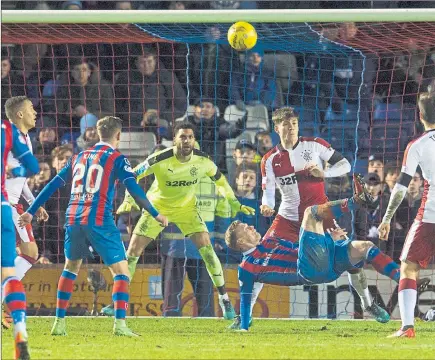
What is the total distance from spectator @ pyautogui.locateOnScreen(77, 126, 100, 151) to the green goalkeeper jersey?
3.83 feet

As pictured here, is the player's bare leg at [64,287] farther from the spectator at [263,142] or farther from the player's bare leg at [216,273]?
the spectator at [263,142]

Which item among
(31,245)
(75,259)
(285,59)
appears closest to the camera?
(75,259)

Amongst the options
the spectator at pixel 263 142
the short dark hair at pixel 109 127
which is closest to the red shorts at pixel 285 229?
the spectator at pixel 263 142

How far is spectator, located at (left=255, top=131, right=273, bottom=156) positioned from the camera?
1287 centimetres

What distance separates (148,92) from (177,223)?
7.51 ft

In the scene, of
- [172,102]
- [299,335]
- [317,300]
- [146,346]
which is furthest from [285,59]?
[146,346]

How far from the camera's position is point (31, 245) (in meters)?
10.9

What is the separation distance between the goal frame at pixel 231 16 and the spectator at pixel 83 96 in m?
2.69

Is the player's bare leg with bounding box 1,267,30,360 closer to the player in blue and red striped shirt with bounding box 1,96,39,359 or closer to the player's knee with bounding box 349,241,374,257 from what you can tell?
the player in blue and red striped shirt with bounding box 1,96,39,359

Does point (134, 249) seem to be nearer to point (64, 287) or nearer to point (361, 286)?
point (64, 287)

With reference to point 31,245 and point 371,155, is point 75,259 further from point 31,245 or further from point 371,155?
point 371,155

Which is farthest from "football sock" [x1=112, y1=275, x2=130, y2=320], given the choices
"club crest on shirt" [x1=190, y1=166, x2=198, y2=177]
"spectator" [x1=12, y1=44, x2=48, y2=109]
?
"spectator" [x1=12, y1=44, x2=48, y2=109]

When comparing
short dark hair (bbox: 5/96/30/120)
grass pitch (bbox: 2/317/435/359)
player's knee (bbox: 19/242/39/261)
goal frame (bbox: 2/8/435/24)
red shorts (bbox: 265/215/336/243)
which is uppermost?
goal frame (bbox: 2/8/435/24)

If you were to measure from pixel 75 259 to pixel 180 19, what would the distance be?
2427 millimetres
